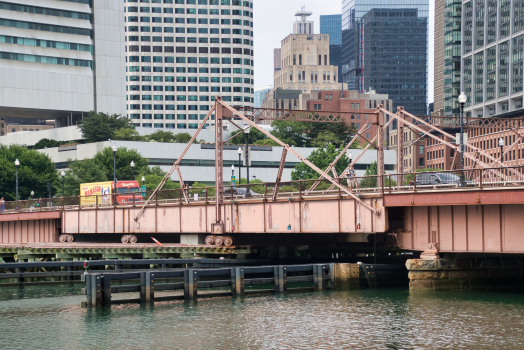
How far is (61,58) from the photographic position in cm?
16262

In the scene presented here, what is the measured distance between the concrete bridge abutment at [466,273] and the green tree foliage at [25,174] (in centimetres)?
9495

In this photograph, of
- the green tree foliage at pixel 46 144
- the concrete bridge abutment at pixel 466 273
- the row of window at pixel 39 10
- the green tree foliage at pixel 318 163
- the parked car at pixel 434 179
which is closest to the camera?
the concrete bridge abutment at pixel 466 273

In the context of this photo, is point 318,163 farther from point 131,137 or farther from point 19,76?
point 19,76

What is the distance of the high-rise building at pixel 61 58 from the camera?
157125 mm

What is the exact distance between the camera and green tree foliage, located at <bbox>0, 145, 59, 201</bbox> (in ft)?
397

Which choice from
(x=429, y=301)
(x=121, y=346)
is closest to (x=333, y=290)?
(x=429, y=301)

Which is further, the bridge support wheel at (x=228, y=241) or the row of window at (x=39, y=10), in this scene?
the row of window at (x=39, y=10)

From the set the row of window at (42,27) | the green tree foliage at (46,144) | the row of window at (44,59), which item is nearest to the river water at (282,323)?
the row of window at (44,59)

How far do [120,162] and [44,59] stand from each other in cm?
4517

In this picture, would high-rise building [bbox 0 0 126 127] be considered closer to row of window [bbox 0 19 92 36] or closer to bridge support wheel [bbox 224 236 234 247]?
row of window [bbox 0 19 92 36]

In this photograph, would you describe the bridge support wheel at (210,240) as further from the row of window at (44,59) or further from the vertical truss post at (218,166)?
the row of window at (44,59)

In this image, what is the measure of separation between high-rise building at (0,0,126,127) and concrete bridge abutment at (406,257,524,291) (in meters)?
134

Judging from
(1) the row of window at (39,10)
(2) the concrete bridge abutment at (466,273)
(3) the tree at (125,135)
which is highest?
(1) the row of window at (39,10)

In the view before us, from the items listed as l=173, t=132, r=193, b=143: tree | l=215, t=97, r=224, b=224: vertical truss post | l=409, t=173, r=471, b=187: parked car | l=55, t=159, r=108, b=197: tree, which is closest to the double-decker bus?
l=215, t=97, r=224, b=224: vertical truss post
